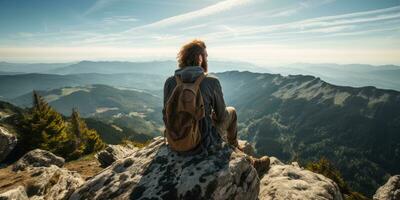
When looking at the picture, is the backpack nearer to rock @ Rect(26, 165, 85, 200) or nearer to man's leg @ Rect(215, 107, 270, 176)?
man's leg @ Rect(215, 107, 270, 176)

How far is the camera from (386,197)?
36.8 m

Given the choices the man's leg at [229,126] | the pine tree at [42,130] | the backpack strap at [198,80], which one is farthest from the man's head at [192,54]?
the pine tree at [42,130]

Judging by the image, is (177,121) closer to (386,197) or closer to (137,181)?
(137,181)

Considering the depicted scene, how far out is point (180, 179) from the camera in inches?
318

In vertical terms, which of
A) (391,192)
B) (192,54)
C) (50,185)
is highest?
(192,54)

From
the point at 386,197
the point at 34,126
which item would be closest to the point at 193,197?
the point at 386,197

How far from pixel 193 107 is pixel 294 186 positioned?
6.18 meters

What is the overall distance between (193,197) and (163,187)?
101 centimetres

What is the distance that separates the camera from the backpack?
801cm

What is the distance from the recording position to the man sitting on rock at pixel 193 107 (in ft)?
26.5

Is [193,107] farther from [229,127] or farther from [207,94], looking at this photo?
[229,127]

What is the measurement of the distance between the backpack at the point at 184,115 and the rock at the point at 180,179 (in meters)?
0.74

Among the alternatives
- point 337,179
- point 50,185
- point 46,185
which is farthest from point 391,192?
point 46,185

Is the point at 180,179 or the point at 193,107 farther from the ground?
the point at 193,107
